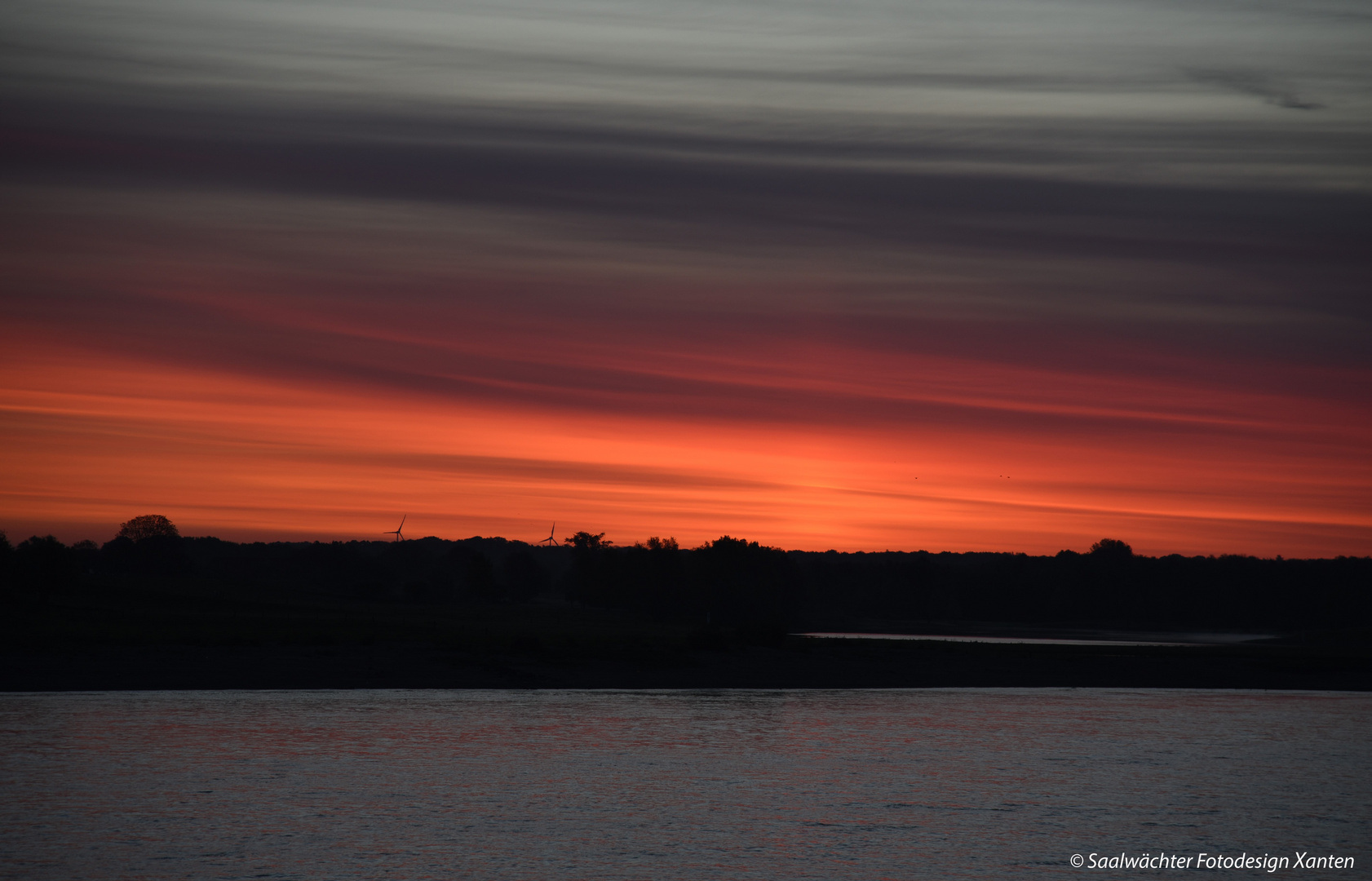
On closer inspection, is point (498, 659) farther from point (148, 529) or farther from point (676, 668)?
point (148, 529)

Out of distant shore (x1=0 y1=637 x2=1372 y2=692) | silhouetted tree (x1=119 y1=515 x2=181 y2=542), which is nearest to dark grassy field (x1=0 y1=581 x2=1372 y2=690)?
distant shore (x1=0 y1=637 x2=1372 y2=692)

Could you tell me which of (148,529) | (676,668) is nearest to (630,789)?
(676,668)

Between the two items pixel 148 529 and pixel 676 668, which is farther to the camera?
pixel 148 529

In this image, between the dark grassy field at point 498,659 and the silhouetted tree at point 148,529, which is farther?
the silhouetted tree at point 148,529

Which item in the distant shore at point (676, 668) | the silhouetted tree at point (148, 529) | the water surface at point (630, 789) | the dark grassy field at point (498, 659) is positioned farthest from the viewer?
the silhouetted tree at point (148, 529)

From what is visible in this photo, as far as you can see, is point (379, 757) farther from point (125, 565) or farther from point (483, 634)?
point (125, 565)

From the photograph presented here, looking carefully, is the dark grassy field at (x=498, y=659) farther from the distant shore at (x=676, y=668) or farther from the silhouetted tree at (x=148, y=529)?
the silhouetted tree at (x=148, y=529)

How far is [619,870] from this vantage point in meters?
24.8

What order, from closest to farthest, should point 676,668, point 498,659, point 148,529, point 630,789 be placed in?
point 630,789 < point 498,659 < point 676,668 < point 148,529

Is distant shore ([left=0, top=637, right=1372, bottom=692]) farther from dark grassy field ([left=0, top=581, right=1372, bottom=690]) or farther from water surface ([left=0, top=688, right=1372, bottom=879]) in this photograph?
water surface ([left=0, top=688, right=1372, bottom=879])

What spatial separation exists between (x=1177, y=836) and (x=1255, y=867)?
124 inches

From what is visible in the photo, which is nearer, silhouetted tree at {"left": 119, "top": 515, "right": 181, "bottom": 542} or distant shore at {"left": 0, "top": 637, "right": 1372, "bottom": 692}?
distant shore at {"left": 0, "top": 637, "right": 1372, "bottom": 692}

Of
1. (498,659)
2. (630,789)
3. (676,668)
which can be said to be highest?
(498,659)

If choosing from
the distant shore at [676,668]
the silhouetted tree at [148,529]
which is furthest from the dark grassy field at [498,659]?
the silhouetted tree at [148,529]
